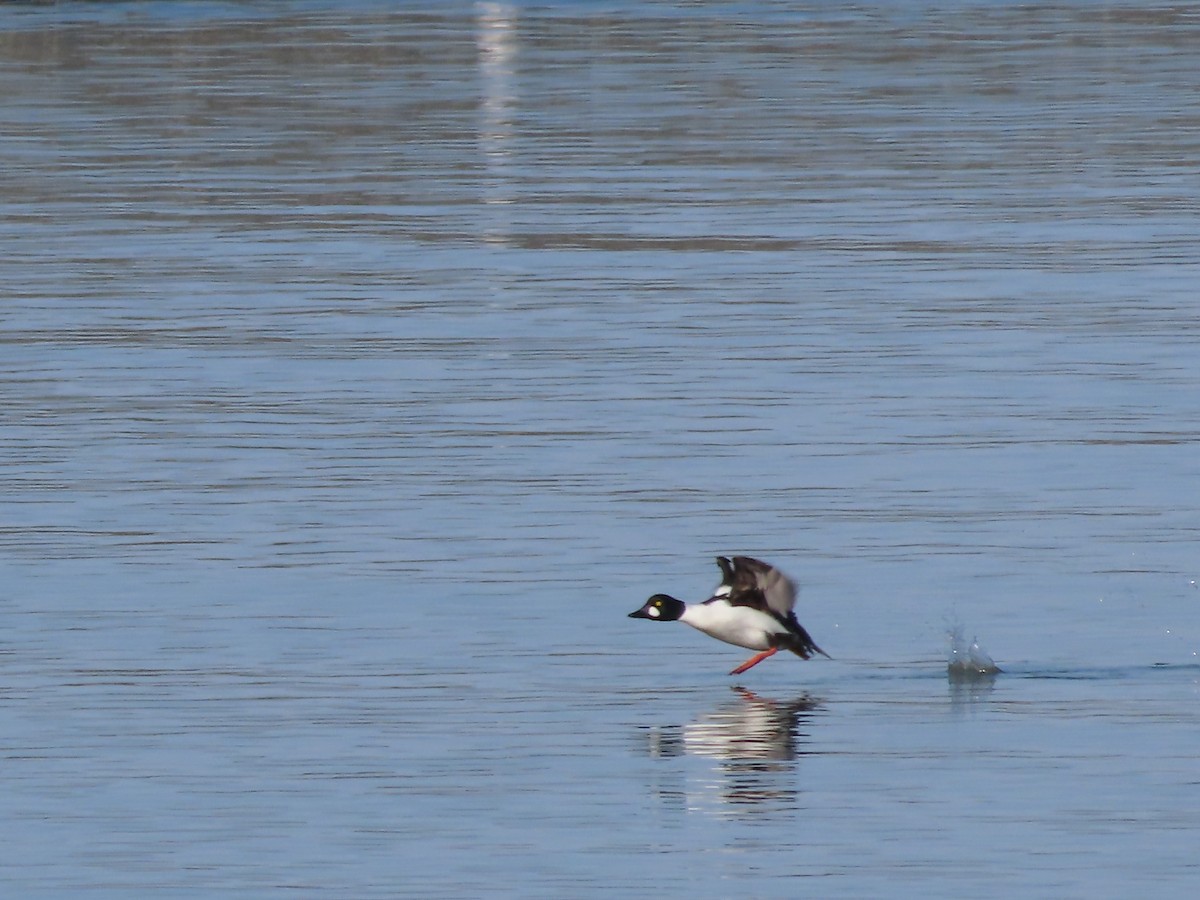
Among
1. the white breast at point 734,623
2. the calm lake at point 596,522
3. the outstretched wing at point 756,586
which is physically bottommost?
the calm lake at point 596,522

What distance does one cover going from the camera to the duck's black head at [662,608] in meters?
12.0

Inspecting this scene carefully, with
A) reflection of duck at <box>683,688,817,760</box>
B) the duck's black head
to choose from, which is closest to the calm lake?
reflection of duck at <box>683,688,817,760</box>

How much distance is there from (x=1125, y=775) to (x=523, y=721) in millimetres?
2144

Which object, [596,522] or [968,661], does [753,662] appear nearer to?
[968,661]

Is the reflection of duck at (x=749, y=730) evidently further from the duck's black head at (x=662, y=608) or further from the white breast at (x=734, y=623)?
the duck's black head at (x=662, y=608)

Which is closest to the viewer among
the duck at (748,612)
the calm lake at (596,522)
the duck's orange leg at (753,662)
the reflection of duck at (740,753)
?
the calm lake at (596,522)

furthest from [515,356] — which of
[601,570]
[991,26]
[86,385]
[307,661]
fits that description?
[991,26]

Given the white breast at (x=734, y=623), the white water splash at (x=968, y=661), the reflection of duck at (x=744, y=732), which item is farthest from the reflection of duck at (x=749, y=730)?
the white water splash at (x=968, y=661)

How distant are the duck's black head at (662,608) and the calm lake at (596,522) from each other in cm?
26

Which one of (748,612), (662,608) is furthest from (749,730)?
(662,608)

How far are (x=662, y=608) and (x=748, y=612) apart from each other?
0.32m

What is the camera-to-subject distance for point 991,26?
60.9 m

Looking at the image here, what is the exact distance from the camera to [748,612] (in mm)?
11953

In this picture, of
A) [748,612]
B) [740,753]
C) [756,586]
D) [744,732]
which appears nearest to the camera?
[740,753]
